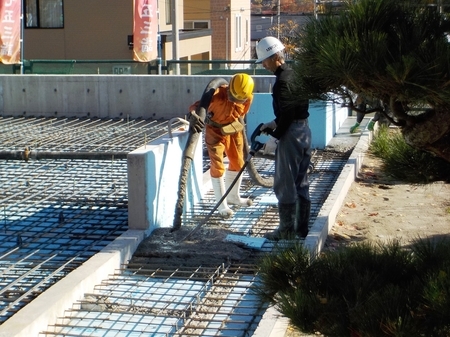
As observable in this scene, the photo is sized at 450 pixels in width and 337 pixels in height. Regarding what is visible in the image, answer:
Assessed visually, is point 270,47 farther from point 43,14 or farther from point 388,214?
point 43,14

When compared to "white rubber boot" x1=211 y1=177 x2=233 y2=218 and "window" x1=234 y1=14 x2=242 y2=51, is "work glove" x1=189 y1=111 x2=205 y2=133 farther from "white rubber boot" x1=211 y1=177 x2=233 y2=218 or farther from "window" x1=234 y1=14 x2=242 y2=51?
"window" x1=234 y1=14 x2=242 y2=51

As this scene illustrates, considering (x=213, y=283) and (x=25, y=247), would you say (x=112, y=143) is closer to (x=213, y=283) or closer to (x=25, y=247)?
(x=25, y=247)

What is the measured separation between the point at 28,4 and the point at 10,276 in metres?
23.4

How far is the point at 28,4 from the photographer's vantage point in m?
28.3

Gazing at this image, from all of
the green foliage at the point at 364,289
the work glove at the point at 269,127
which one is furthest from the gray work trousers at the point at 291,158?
the green foliage at the point at 364,289

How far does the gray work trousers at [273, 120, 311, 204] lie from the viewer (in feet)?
22.6

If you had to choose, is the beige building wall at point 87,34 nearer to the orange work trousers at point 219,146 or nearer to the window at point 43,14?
the window at point 43,14

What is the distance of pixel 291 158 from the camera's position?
6.94 metres

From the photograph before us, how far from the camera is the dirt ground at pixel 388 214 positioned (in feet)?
25.1

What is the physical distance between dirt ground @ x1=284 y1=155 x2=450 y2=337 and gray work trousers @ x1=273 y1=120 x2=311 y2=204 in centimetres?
60

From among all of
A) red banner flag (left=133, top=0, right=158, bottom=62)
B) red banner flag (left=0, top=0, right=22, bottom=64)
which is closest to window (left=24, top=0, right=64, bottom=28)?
red banner flag (left=133, top=0, right=158, bottom=62)

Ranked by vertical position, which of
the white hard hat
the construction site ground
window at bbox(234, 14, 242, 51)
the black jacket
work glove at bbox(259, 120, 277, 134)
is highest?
window at bbox(234, 14, 242, 51)

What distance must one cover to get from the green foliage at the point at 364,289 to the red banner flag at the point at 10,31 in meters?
14.8

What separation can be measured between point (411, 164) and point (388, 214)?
4.26 meters
